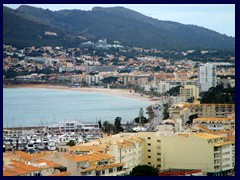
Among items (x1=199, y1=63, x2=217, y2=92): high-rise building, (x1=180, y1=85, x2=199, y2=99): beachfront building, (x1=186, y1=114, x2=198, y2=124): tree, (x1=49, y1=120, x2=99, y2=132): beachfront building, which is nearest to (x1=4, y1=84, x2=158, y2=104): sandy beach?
(x1=199, y1=63, x2=217, y2=92): high-rise building

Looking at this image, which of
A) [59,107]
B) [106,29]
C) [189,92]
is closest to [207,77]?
[189,92]

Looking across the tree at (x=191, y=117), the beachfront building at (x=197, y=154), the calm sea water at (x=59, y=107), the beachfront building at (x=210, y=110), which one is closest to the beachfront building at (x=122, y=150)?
the beachfront building at (x=197, y=154)

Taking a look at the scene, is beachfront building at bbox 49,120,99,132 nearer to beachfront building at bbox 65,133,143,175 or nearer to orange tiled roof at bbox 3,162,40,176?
beachfront building at bbox 65,133,143,175

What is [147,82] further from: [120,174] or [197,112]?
[120,174]

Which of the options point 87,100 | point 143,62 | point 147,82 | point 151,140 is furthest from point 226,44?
point 151,140

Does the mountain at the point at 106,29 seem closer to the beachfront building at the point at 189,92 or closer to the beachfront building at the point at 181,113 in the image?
the beachfront building at the point at 189,92

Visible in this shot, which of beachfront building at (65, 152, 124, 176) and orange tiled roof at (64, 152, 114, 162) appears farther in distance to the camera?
orange tiled roof at (64, 152, 114, 162)
